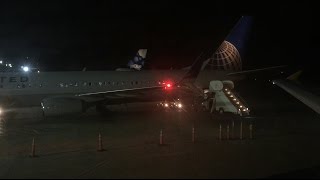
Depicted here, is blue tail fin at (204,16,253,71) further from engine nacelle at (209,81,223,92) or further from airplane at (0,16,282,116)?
engine nacelle at (209,81,223,92)

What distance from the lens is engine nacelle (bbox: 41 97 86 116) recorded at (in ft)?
97.6

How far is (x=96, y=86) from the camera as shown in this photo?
1353 inches

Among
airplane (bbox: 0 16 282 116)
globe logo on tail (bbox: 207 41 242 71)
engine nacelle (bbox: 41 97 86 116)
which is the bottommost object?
engine nacelle (bbox: 41 97 86 116)

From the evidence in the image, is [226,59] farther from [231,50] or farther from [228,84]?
[228,84]

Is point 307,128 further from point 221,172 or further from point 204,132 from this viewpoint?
point 221,172

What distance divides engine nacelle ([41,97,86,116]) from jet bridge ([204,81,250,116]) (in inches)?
392

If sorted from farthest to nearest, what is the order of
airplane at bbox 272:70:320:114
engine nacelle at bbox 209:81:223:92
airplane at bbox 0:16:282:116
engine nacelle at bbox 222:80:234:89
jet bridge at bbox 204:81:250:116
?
engine nacelle at bbox 222:80:234:89
engine nacelle at bbox 209:81:223:92
jet bridge at bbox 204:81:250:116
airplane at bbox 0:16:282:116
airplane at bbox 272:70:320:114

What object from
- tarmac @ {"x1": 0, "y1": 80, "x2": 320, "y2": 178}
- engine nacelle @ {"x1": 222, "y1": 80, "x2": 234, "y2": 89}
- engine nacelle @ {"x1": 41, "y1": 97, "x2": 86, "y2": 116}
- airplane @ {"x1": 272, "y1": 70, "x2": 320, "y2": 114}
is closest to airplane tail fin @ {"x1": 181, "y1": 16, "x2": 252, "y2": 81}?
engine nacelle @ {"x1": 222, "y1": 80, "x2": 234, "y2": 89}

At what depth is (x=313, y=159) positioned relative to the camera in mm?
14742

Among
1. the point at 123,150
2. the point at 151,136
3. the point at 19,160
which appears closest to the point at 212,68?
the point at 151,136

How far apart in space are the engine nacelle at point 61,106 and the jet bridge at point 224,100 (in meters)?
9.95

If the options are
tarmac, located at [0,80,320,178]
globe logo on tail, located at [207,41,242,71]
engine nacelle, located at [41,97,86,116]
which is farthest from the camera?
globe logo on tail, located at [207,41,242,71]

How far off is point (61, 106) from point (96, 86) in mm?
5126

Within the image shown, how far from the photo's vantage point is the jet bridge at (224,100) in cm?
3234
